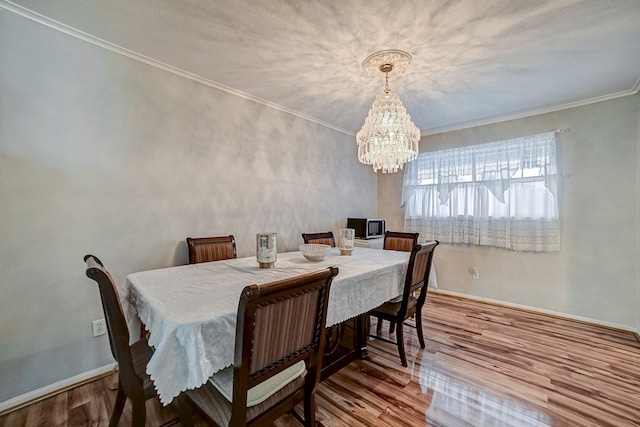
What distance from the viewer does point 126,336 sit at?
1058mm

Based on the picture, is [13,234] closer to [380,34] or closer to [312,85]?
[312,85]

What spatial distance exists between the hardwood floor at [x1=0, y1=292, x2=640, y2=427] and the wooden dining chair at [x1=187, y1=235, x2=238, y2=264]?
102 centimetres

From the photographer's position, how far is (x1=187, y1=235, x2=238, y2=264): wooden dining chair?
7.38 feet

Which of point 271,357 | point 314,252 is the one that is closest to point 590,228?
point 314,252

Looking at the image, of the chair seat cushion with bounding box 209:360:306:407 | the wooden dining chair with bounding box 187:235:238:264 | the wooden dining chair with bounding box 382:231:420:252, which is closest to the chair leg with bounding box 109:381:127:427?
the chair seat cushion with bounding box 209:360:306:407

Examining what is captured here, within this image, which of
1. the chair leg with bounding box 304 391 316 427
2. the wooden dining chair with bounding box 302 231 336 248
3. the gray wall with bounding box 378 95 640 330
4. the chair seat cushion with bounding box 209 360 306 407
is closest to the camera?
the chair seat cushion with bounding box 209 360 306 407

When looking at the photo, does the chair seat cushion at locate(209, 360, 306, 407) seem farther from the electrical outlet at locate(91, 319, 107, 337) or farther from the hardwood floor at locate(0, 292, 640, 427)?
the electrical outlet at locate(91, 319, 107, 337)

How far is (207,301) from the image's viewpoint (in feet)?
3.94

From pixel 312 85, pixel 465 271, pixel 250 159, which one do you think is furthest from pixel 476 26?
pixel 465 271

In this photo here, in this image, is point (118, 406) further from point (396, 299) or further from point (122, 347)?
point (396, 299)

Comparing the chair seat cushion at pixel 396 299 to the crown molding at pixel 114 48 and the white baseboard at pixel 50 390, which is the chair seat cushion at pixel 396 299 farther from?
the crown molding at pixel 114 48

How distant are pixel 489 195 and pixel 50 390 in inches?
182

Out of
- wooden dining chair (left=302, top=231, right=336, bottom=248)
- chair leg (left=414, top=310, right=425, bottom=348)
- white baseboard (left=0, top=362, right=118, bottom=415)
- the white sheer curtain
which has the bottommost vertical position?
white baseboard (left=0, top=362, right=118, bottom=415)

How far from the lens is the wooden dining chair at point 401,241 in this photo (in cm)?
291
